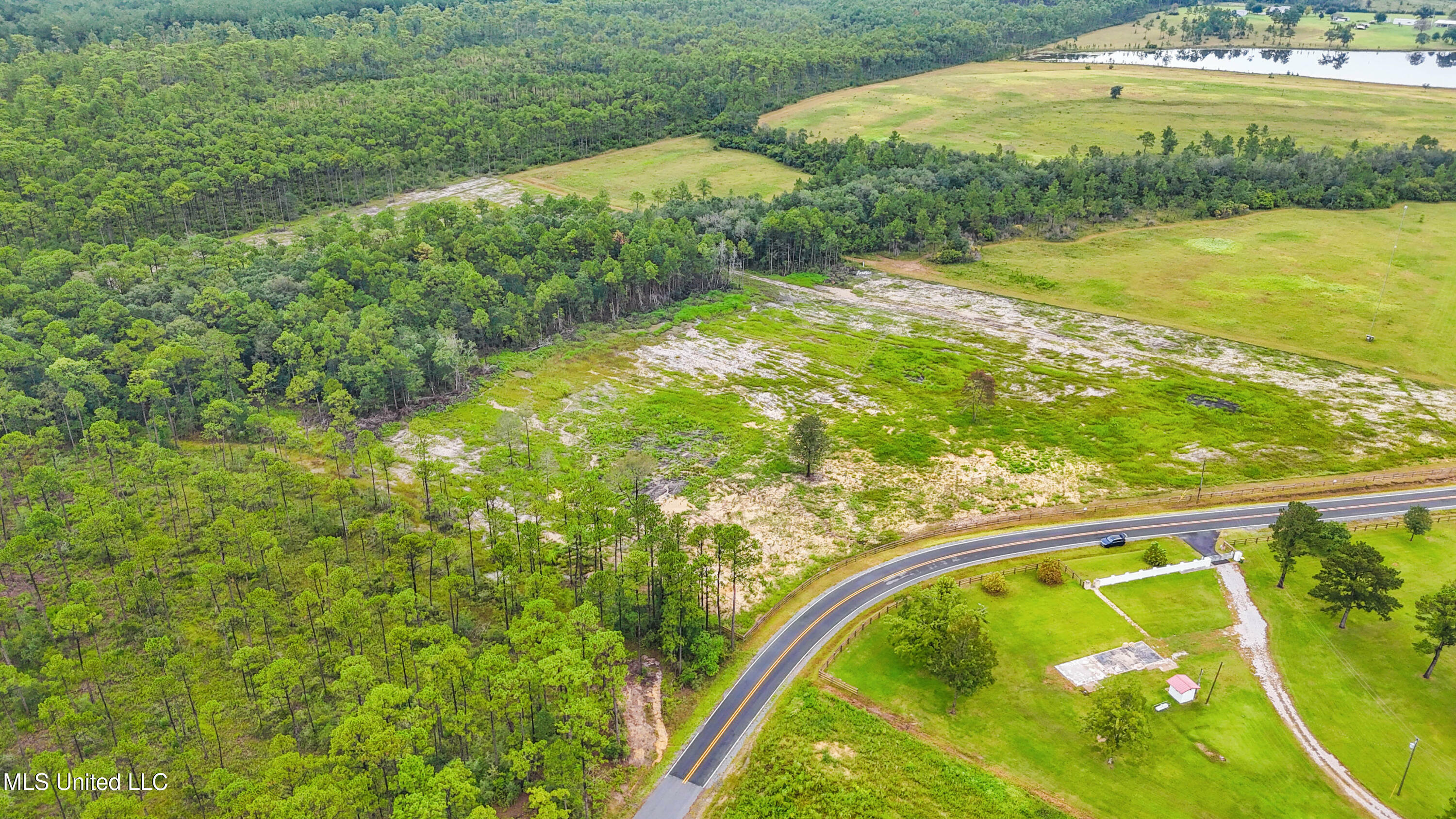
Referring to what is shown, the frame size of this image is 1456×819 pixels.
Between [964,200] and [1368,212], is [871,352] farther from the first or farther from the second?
[1368,212]

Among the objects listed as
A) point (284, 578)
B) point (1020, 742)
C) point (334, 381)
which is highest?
point (334, 381)

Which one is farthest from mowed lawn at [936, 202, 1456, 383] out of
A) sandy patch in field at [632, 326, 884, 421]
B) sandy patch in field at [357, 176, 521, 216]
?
sandy patch in field at [357, 176, 521, 216]

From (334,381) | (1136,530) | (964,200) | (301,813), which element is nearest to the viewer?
(301,813)

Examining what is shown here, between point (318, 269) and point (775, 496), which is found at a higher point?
point (318, 269)

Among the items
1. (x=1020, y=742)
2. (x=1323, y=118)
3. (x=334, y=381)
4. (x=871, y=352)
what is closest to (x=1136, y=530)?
(x=1020, y=742)

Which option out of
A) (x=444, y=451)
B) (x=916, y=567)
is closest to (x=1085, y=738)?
(x=916, y=567)

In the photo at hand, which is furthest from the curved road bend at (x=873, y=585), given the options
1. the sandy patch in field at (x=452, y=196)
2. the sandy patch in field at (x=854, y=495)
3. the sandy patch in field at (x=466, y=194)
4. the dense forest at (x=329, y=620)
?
the sandy patch in field at (x=466, y=194)

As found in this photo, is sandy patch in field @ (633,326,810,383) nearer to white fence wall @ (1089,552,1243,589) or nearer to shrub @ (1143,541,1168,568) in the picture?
white fence wall @ (1089,552,1243,589)
